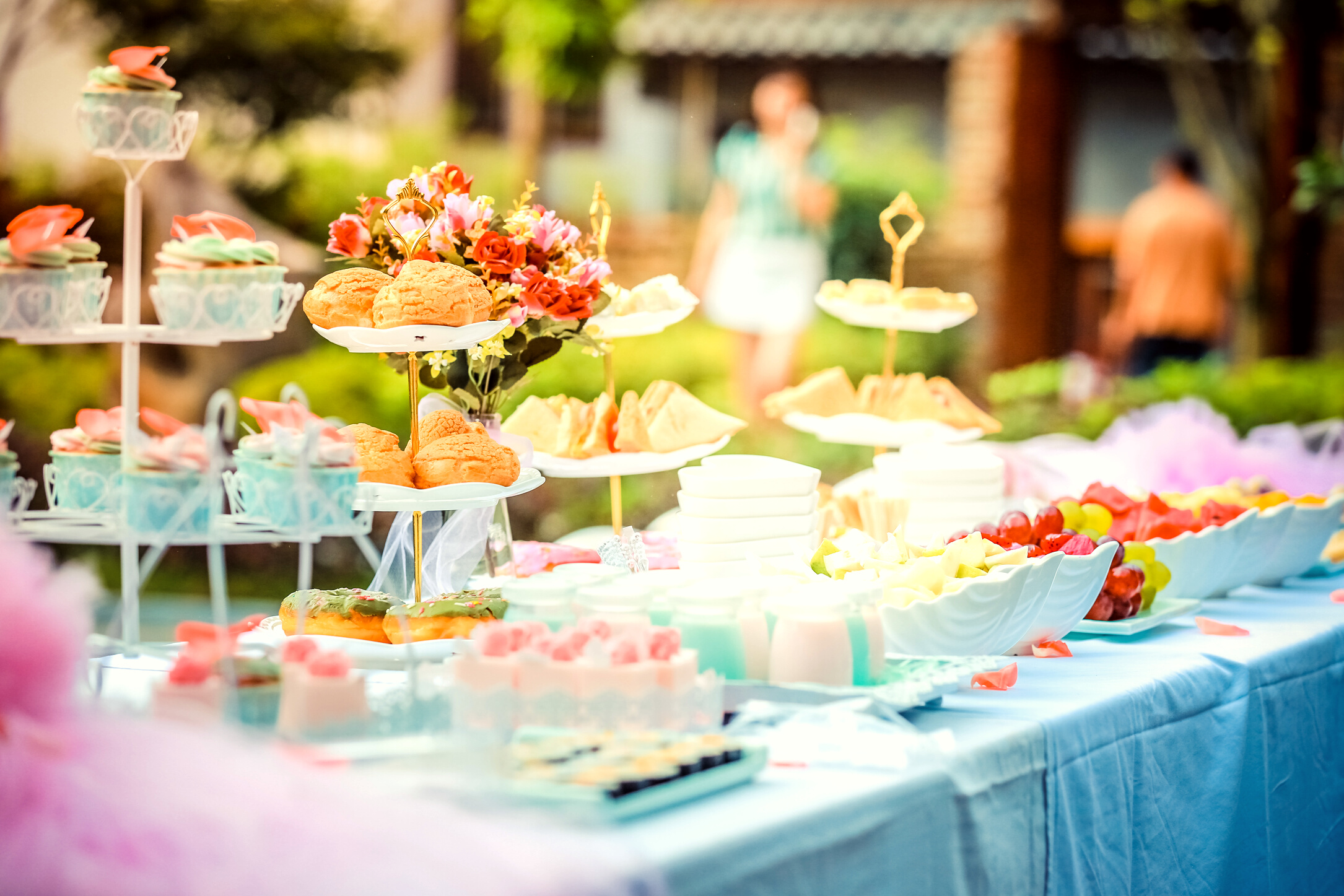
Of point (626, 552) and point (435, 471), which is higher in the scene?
point (435, 471)

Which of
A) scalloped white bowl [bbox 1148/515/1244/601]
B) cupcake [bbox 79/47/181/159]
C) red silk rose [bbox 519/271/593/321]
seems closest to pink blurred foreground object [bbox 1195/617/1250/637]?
scalloped white bowl [bbox 1148/515/1244/601]

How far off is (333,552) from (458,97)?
3.92m

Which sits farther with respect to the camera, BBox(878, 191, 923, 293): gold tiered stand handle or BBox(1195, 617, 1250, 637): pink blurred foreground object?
BBox(878, 191, 923, 293): gold tiered stand handle

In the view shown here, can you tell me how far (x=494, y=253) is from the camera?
7.02ft

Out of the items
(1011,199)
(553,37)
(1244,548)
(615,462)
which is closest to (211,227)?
(615,462)

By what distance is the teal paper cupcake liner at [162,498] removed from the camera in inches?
60.9

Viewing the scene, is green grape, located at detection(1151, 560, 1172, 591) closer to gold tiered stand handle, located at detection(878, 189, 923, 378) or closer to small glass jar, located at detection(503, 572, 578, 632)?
gold tiered stand handle, located at detection(878, 189, 923, 378)

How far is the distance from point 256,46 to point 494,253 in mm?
7221

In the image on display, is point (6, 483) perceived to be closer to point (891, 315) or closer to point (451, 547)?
point (451, 547)

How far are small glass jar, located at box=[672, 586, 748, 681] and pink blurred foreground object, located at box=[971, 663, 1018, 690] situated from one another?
343 mm

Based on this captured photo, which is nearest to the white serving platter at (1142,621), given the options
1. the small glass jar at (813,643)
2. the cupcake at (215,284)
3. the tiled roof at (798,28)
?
the small glass jar at (813,643)

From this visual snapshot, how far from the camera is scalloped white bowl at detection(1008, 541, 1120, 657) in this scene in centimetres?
204

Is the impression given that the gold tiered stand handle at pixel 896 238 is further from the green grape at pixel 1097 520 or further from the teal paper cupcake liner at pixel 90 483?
the teal paper cupcake liner at pixel 90 483

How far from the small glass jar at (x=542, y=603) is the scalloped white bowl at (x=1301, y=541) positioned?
5.24ft
